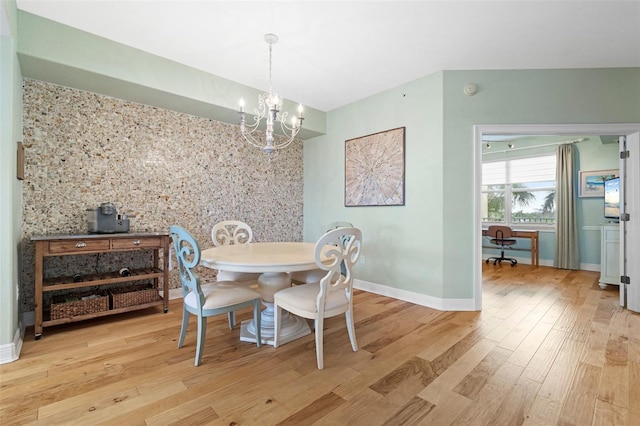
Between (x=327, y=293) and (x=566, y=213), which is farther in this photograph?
(x=566, y=213)

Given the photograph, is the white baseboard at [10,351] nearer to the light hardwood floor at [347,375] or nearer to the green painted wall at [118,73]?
the light hardwood floor at [347,375]

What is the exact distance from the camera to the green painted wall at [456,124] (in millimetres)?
2990

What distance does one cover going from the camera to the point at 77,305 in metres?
2.53

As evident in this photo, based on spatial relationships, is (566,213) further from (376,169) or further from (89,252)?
(89,252)

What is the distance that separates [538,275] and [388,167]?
356 cm

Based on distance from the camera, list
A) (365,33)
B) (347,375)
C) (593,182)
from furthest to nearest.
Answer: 1. (593,182)
2. (365,33)
3. (347,375)

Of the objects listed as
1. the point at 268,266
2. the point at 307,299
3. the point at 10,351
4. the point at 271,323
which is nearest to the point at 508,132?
the point at 307,299

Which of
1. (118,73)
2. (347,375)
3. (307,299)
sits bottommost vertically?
(347,375)

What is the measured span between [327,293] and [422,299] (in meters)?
1.75

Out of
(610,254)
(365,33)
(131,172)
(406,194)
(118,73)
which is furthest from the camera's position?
(610,254)

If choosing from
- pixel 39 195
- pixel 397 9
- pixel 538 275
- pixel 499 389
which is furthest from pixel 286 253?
pixel 538 275

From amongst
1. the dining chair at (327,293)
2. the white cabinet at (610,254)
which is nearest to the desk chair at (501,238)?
the white cabinet at (610,254)

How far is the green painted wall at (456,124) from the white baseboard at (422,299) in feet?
0.19

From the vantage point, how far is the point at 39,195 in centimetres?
266
